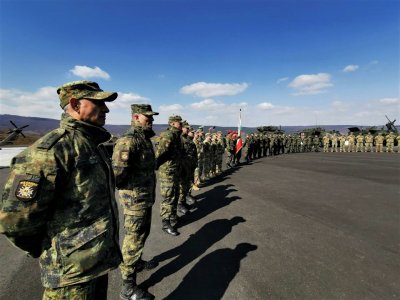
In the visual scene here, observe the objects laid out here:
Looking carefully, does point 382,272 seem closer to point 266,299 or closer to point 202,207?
point 266,299

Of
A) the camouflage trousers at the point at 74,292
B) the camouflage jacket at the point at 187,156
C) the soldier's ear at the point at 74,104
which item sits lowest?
the camouflage trousers at the point at 74,292

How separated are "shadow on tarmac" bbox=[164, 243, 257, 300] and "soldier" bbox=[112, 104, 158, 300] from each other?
1.80 feet

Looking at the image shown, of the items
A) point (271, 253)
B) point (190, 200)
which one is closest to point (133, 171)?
point (271, 253)

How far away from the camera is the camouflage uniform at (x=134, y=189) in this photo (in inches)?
139

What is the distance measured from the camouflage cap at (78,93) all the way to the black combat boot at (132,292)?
98.6 inches

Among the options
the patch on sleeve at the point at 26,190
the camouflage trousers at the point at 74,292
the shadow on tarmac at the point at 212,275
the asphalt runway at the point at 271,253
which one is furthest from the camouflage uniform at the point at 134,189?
the patch on sleeve at the point at 26,190

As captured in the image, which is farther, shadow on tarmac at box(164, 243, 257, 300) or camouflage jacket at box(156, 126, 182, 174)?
camouflage jacket at box(156, 126, 182, 174)

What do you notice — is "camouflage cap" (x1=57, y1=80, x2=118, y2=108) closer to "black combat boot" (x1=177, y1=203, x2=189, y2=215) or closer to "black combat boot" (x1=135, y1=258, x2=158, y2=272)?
"black combat boot" (x1=135, y1=258, x2=158, y2=272)

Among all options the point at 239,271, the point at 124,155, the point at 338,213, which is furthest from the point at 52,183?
the point at 338,213

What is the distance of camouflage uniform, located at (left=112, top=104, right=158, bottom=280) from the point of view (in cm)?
353

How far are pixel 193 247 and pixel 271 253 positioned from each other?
4.69ft

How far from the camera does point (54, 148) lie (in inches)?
73.8

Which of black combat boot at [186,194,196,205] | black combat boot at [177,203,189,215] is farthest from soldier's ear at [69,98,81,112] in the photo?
black combat boot at [186,194,196,205]

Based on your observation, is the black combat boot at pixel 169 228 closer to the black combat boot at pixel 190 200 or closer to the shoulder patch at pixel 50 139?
the black combat boot at pixel 190 200
